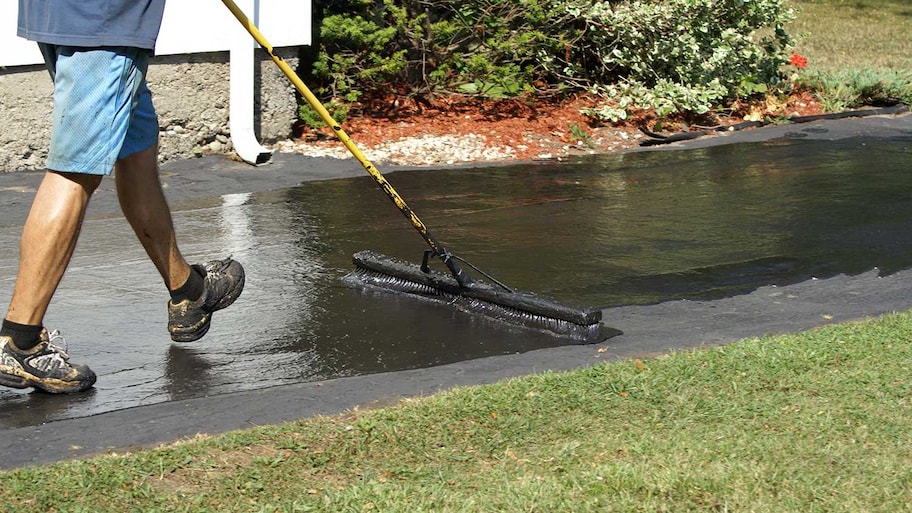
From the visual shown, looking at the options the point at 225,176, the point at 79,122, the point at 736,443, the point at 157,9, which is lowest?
the point at 225,176

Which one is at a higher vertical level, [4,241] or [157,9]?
[157,9]

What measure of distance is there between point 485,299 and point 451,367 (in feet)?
2.67

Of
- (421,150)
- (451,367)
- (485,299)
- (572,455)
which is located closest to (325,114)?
(485,299)

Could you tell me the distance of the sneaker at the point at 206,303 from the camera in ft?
16.6

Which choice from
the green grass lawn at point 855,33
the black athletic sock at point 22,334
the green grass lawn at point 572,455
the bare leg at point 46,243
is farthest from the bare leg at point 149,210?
the green grass lawn at point 855,33

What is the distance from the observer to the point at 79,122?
446 cm

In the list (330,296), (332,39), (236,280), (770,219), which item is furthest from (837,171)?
(236,280)

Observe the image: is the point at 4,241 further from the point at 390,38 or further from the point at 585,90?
the point at 585,90

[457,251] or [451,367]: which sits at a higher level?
[451,367]

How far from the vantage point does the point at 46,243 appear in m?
4.46

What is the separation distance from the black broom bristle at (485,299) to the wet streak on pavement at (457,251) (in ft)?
0.25

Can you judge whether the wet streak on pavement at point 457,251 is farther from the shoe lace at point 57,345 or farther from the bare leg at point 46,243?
the bare leg at point 46,243

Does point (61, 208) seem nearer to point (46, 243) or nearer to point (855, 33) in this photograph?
point (46, 243)

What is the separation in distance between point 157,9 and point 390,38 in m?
6.58
